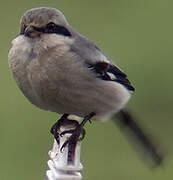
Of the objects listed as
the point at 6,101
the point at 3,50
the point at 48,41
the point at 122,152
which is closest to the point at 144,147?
the point at 48,41

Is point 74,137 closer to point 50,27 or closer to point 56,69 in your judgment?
point 56,69

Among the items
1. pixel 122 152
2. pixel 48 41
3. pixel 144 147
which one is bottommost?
pixel 122 152

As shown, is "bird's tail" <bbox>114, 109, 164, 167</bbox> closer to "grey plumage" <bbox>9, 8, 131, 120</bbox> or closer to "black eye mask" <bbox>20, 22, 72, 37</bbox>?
"grey plumage" <bbox>9, 8, 131, 120</bbox>

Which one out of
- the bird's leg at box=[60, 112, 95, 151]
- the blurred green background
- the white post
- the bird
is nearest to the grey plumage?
the bird

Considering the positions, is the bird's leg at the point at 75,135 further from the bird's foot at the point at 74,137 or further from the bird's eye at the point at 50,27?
the bird's eye at the point at 50,27

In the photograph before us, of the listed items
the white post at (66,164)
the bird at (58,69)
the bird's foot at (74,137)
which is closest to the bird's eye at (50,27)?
the bird at (58,69)

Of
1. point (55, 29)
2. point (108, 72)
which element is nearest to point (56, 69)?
point (55, 29)

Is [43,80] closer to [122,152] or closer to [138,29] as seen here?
[122,152]
